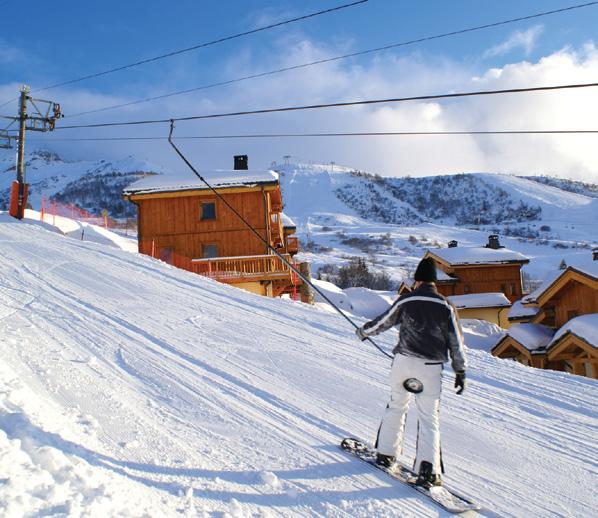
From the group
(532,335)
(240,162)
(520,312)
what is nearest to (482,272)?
(520,312)

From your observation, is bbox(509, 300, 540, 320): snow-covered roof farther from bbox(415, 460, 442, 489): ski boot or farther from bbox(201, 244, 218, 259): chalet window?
bbox(415, 460, 442, 489): ski boot

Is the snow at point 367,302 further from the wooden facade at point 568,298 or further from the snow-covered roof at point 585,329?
the snow-covered roof at point 585,329

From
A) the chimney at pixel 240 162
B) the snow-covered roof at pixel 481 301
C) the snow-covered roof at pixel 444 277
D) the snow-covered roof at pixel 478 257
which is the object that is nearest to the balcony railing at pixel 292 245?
the chimney at pixel 240 162

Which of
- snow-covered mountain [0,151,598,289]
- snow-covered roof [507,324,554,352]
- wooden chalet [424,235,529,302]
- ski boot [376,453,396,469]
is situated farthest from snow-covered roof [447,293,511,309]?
ski boot [376,453,396,469]

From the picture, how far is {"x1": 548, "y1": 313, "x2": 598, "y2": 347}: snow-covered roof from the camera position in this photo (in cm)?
1652

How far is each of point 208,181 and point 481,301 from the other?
2113 centimetres

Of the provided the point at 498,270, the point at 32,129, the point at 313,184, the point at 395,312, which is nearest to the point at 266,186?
the point at 32,129

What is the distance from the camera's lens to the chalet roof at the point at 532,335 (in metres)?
21.2

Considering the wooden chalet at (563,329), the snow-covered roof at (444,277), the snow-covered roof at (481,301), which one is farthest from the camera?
the snow-covered roof at (444,277)

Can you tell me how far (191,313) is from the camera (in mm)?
9352

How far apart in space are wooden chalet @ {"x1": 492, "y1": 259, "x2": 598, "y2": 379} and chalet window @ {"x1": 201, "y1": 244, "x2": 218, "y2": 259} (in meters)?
14.6

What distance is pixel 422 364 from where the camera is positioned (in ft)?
12.8

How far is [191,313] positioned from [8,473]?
21.2ft

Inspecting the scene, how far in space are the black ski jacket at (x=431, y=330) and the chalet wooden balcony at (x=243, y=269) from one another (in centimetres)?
1495
